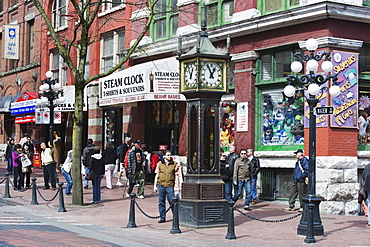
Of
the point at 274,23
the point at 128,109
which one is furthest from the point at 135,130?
the point at 274,23

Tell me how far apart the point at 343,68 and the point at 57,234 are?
966cm

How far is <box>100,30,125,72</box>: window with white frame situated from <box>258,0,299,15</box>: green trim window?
8970mm

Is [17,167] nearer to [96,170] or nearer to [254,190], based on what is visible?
[96,170]

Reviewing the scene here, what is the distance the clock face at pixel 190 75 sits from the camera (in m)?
14.0

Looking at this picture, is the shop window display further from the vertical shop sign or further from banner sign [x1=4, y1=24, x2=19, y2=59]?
banner sign [x1=4, y1=24, x2=19, y2=59]

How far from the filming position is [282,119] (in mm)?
19219

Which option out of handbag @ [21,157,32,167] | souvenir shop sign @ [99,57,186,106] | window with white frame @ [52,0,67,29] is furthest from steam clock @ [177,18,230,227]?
window with white frame @ [52,0,67,29]

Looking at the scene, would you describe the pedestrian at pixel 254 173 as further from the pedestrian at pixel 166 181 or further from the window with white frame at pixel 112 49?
the window with white frame at pixel 112 49

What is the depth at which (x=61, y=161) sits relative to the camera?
32.7 metres

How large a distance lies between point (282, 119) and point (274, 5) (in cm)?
377

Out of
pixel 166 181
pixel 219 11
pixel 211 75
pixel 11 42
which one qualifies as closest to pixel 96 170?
pixel 166 181

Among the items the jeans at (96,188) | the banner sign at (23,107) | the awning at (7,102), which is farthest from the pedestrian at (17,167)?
the awning at (7,102)

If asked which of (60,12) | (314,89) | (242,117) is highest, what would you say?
(60,12)

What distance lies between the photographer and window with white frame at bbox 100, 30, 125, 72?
27.8 m
